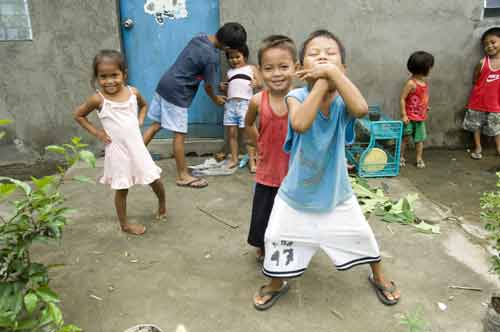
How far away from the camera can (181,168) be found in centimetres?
432

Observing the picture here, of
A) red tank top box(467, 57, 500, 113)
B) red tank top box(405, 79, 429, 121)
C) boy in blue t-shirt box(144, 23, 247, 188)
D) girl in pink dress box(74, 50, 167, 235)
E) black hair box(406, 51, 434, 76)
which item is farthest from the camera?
red tank top box(467, 57, 500, 113)

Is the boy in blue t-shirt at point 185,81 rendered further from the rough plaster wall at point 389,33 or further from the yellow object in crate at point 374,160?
the yellow object in crate at point 374,160

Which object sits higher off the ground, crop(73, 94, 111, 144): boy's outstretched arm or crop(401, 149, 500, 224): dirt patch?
crop(73, 94, 111, 144): boy's outstretched arm

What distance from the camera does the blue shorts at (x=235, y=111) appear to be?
15.1 ft

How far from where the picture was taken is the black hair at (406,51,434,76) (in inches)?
185

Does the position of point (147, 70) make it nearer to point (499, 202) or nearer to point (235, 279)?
point (235, 279)

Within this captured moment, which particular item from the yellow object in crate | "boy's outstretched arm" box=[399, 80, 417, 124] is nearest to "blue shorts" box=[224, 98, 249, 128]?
the yellow object in crate

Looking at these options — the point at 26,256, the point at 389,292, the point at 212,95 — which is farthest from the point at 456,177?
the point at 26,256

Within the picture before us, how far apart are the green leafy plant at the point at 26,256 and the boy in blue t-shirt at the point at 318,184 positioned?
986 millimetres

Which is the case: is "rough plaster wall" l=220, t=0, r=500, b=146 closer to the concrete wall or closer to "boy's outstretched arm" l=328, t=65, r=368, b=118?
the concrete wall

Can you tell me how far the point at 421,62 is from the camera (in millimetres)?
4719

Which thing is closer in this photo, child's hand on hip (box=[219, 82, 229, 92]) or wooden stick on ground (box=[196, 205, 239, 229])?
wooden stick on ground (box=[196, 205, 239, 229])

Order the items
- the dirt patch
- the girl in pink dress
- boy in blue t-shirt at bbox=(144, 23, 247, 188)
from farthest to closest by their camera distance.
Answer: boy in blue t-shirt at bbox=(144, 23, 247, 188) → the dirt patch → the girl in pink dress

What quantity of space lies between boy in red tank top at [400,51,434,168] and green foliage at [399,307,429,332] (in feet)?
9.51
